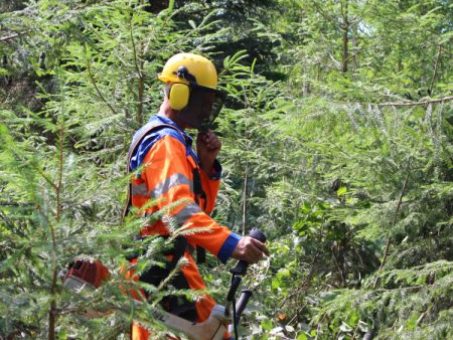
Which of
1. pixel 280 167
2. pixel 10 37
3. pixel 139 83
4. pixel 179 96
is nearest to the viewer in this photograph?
pixel 10 37

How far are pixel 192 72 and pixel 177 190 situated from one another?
768mm

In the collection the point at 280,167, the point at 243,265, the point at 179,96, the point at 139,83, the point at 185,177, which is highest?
the point at 179,96

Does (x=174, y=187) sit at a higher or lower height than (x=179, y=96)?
lower

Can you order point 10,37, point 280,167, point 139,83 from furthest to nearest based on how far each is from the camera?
point 280,167, point 139,83, point 10,37

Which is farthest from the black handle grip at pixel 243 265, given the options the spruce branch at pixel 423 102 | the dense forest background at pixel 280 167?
the spruce branch at pixel 423 102

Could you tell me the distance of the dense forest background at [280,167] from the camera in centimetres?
271

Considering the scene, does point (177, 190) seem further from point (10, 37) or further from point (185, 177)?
point (10, 37)

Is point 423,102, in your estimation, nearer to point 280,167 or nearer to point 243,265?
point 243,265

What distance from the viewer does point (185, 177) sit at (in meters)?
3.65

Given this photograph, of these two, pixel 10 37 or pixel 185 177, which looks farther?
pixel 185 177

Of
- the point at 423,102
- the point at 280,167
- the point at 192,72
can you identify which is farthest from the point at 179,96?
the point at 280,167

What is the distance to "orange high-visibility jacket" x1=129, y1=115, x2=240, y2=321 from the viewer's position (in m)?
3.53

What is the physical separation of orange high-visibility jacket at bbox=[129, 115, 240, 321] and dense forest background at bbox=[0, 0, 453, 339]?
0.19 m

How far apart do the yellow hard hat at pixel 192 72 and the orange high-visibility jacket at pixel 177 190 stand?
211 mm
